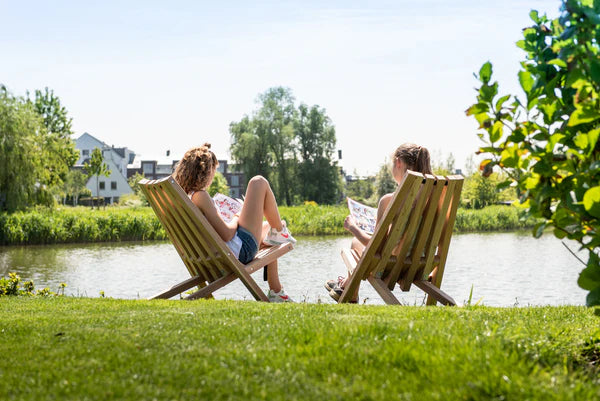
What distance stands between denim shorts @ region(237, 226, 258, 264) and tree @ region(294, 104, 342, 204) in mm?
41982

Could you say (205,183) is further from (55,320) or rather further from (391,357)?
(391,357)

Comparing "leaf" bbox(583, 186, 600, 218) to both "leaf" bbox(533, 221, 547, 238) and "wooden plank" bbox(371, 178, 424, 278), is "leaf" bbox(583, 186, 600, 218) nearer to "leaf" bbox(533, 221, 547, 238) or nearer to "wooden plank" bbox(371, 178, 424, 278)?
"leaf" bbox(533, 221, 547, 238)

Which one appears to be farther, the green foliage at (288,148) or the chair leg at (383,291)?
the green foliage at (288,148)

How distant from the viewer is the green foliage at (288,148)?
152ft

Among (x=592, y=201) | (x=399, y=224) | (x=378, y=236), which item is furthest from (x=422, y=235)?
(x=592, y=201)

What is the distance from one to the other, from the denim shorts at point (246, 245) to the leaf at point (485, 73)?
10.8 ft

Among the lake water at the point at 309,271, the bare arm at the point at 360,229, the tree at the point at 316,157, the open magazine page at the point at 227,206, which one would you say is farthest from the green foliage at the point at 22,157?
the tree at the point at 316,157

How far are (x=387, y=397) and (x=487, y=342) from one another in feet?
2.53

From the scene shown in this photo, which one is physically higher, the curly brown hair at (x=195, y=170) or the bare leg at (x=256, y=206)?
the curly brown hair at (x=195, y=170)

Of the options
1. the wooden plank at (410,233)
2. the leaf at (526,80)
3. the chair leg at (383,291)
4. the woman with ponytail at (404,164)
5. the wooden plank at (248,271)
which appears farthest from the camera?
the wooden plank at (248,271)

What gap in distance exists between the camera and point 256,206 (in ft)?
18.2

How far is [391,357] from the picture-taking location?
2666 millimetres

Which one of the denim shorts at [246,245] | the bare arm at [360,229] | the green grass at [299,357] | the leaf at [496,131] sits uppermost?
the leaf at [496,131]

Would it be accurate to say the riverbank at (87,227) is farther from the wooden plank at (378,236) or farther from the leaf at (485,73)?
the leaf at (485,73)
